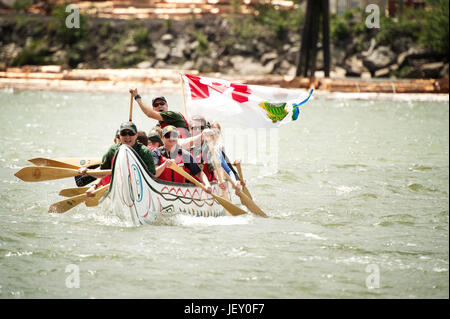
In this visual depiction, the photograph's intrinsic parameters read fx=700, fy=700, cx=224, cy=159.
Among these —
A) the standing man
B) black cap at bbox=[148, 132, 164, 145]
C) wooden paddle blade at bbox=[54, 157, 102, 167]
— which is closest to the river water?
wooden paddle blade at bbox=[54, 157, 102, 167]

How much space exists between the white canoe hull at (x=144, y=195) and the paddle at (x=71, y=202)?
12.0 inches

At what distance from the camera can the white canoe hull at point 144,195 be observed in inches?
367

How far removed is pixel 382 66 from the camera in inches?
1636

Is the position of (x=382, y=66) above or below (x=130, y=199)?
above

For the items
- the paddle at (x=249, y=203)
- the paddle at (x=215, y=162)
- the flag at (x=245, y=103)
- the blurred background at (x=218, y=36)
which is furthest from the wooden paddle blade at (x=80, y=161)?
the blurred background at (x=218, y=36)

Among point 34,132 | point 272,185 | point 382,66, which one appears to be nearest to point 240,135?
point 34,132

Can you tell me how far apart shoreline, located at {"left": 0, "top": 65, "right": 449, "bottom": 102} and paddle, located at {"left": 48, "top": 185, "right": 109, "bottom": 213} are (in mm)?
20874

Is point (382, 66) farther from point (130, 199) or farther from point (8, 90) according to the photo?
point (130, 199)

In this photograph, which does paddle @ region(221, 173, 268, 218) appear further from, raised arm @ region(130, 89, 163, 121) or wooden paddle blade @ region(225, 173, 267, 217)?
raised arm @ region(130, 89, 163, 121)

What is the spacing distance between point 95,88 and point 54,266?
1078 inches

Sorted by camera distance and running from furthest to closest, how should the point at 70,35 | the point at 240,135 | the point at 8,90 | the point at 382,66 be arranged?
the point at 70,35 → the point at 382,66 → the point at 8,90 → the point at 240,135

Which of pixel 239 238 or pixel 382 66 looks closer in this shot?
pixel 239 238

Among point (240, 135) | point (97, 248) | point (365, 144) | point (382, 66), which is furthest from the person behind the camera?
point (382, 66)
